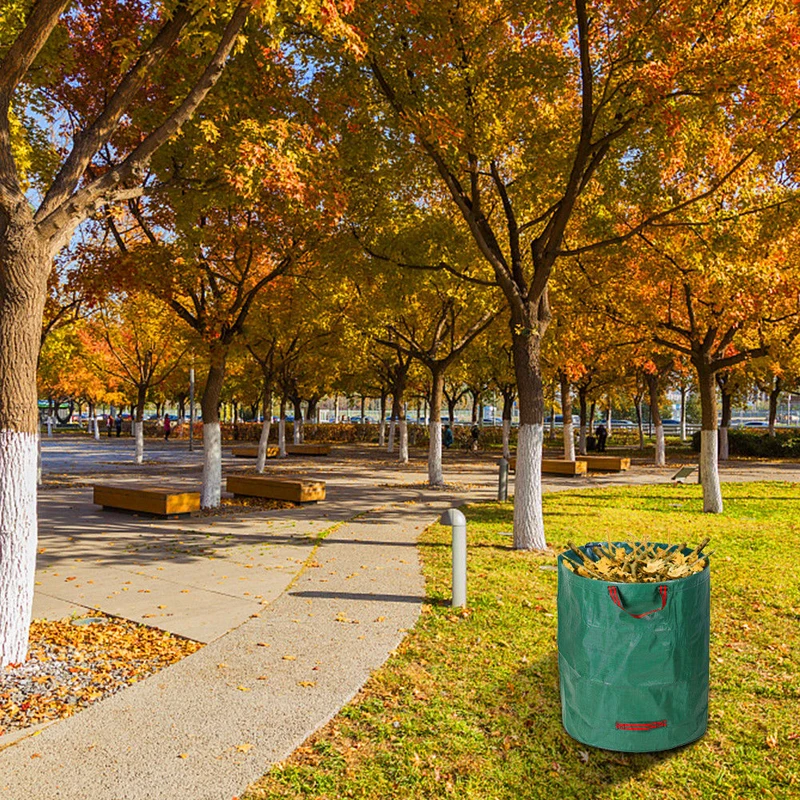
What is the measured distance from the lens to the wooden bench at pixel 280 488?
48.1 feet

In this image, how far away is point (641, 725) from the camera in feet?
12.8

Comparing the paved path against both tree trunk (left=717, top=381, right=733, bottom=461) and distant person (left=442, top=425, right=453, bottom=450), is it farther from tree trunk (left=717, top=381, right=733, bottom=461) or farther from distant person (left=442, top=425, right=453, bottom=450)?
distant person (left=442, top=425, right=453, bottom=450)

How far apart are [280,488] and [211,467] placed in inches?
69.1

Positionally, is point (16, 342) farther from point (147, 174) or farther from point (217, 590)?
point (147, 174)

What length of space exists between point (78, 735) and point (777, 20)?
1115 centimetres

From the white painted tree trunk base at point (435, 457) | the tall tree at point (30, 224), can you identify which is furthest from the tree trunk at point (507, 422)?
the tall tree at point (30, 224)

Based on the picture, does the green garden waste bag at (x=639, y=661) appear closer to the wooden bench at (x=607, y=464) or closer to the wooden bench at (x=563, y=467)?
the wooden bench at (x=563, y=467)

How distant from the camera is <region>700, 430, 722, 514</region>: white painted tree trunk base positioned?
44.5 ft

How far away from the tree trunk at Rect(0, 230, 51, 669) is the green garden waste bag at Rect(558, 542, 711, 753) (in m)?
4.25

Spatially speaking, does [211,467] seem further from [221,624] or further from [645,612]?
[645,612]

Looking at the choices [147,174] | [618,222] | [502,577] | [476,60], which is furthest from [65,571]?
[618,222]

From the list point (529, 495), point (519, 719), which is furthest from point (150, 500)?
point (519, 719)

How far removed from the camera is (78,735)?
4102 millimetres

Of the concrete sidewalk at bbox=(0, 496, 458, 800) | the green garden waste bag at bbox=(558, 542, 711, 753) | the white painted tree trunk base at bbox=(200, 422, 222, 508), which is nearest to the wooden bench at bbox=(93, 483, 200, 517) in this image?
the white painted tree trunk base at bbox=(200, 422, 222, 508)
